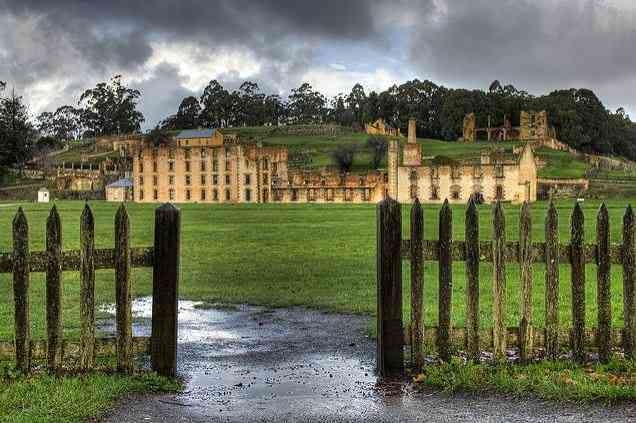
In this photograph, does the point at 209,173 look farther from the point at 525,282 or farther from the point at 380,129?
the point at 525,282

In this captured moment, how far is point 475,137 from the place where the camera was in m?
175

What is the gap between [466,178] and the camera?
10275 cm

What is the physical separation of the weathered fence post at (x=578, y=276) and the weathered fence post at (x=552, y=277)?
0.61 ft

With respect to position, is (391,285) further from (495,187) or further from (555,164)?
(555,164)

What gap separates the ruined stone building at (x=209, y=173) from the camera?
11725cm

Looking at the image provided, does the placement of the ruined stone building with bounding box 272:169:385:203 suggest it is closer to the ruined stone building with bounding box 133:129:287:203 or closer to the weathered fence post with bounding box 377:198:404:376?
the ruined stone building with bounding box 133:129:287:203

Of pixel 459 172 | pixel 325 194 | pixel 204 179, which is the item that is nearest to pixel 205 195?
pixel 204 179

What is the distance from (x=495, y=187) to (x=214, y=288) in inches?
3446

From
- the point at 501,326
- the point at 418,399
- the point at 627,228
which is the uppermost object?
the point at 627,228

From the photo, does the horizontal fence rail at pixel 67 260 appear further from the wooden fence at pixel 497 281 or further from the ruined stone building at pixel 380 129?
the ruined stone building at pixel 380 129

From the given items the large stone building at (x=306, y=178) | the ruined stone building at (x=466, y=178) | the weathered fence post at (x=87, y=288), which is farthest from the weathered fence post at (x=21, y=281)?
the ruined stone building at (x=466, y=178)

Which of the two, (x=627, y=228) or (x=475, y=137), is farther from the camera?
(x=475, y=137)

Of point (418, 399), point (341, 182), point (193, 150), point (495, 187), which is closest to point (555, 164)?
point (495, 187)

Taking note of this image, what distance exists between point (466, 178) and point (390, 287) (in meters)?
96.4
